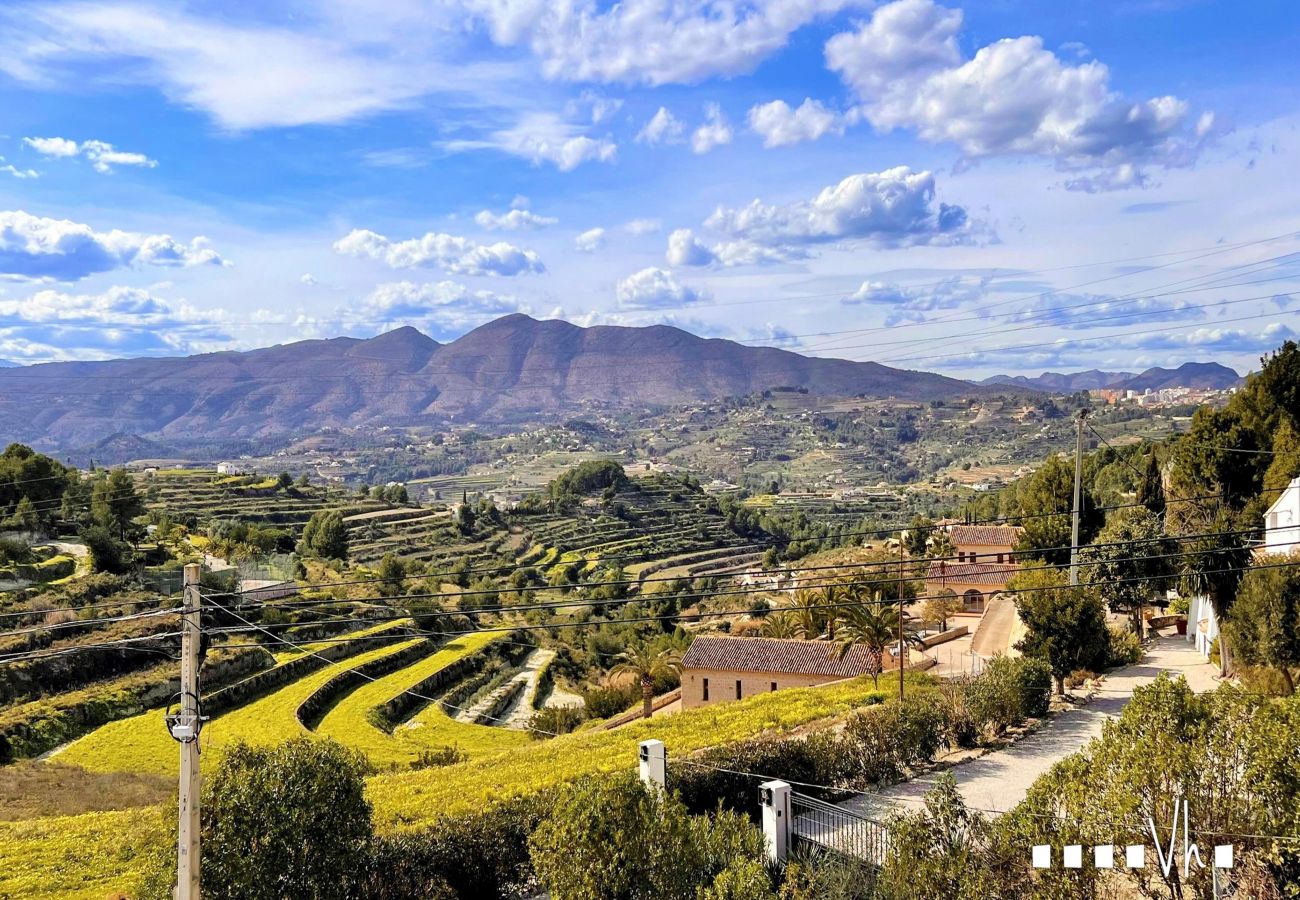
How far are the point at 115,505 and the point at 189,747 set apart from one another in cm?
4174

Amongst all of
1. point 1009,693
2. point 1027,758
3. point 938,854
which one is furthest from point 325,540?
point 938,854

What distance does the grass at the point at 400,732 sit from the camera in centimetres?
2673

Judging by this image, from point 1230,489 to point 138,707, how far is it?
35279 mm

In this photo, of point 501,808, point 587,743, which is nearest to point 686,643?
point 587,743

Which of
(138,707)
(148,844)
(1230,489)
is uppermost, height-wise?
(1230,489)

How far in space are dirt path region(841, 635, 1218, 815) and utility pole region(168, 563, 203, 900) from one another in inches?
424

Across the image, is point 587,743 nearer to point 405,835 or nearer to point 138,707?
point 405,835

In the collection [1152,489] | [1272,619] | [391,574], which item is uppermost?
[1152,489]

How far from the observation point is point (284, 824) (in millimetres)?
10016

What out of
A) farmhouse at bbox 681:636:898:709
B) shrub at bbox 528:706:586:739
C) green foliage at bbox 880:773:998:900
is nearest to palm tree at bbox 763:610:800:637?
farmhouse at bbox 681:636:898:709

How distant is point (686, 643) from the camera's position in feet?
121

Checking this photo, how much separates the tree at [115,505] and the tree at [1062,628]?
39.3 metres

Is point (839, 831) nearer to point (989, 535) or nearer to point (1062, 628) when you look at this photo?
point (1062, 628)

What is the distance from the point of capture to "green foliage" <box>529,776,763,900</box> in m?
9.59
